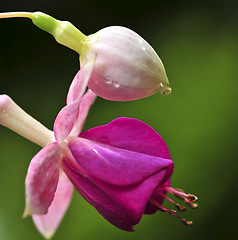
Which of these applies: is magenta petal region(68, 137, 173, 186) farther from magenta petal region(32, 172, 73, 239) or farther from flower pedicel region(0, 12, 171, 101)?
magenta petal region(32, 172, 73, 239)

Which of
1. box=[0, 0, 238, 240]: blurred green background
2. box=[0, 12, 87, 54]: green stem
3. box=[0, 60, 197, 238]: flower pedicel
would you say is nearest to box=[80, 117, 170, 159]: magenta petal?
box=[0, 60, 197, 238]: flower pedicel

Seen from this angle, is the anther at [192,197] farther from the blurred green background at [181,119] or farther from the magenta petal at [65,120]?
the blurred green background at [181,119]

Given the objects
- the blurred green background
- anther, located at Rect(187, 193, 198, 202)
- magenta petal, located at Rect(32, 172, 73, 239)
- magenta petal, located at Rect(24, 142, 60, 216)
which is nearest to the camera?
magenta petal, located at Rect(24, 142, 60, 216)

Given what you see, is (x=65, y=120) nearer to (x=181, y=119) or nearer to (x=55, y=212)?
(x=55, y=212)

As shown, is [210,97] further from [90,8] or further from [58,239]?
[90,8]

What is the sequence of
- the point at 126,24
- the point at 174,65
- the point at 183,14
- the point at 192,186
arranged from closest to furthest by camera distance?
1. the point at 192,186
2. the point at 174,65
3. the point at 183,14
4. the point at 126,24

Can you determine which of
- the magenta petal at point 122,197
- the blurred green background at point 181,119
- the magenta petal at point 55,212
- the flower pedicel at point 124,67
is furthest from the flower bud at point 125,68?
the blurred green background at point 181,119

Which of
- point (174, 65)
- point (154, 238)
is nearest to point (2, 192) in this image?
point (154, 238)
